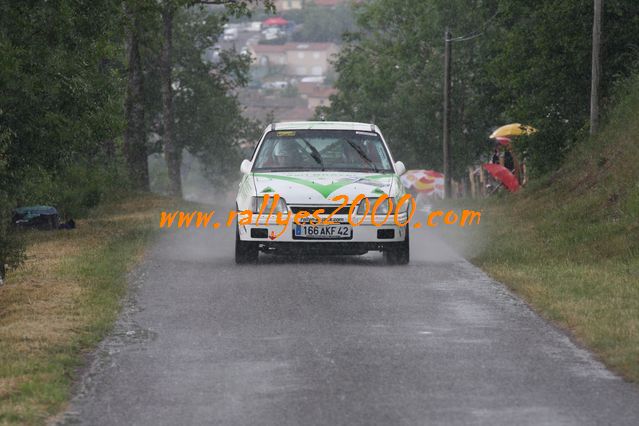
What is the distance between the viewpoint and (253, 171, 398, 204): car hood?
56.4 feet

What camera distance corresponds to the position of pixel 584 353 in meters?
11.1

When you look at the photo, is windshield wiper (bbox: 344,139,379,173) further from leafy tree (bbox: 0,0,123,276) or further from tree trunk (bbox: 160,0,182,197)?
tree trunk (bbox: 160,0,182,197)

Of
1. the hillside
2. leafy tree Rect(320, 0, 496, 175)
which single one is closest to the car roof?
the hillside

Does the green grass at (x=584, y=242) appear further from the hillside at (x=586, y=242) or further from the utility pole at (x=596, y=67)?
the utility pole at (x=596, y=67)

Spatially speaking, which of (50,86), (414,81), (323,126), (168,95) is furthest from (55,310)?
(414,81)

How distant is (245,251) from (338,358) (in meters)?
6.84

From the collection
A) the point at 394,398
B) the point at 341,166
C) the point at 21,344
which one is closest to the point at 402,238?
the point at 341,166

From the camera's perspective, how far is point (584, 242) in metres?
20.0

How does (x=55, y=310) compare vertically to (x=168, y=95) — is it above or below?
above

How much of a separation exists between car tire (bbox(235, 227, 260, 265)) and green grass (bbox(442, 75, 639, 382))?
105 inches

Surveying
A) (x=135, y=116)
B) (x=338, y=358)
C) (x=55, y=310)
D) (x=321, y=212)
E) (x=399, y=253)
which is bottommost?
(x=135, y=116)

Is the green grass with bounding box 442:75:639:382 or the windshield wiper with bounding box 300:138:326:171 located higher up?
the windshield wiper with bounding box 300:138:326:171

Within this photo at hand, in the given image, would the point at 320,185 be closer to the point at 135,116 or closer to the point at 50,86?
the point at 50,86

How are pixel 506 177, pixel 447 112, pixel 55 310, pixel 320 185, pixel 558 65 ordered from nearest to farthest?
pixel 55 310, pixel 320 185, pixel 558 65, pixel 506 177, pixel 447 112
